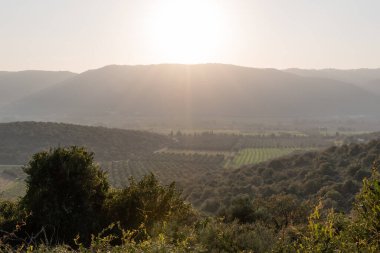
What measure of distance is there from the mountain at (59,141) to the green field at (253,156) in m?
23.0

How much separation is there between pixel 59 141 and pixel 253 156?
4418cm

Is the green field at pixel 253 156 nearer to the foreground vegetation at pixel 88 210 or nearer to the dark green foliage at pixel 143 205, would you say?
the dark green foliage at pixel 143 205

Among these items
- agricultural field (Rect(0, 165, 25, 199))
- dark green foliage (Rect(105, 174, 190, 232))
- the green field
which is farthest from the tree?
the green field

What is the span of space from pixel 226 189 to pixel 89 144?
182 ft

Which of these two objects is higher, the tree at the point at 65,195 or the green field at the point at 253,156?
the tree at the point at 65,195

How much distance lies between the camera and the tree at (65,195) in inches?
547

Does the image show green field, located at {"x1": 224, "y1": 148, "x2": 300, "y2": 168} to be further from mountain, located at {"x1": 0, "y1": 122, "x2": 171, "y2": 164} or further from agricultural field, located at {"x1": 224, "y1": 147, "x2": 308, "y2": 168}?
mountain, located at {"x1": 0, "y1": 122, "x2": 171, "y2": 164}

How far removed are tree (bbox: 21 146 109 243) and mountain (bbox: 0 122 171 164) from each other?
6958 centimetres

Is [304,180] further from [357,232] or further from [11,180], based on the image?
[11,180]

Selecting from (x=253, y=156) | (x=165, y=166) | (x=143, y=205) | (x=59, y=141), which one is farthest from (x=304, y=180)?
(x=59, y=141)

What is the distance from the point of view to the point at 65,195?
14734 millimetres

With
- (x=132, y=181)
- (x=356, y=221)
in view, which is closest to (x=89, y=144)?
(x=132, y=181)

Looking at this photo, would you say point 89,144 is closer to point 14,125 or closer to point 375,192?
point 14,125

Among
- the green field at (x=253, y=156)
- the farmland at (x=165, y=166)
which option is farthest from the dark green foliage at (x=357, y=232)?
the green field at (x=253, y=156)
